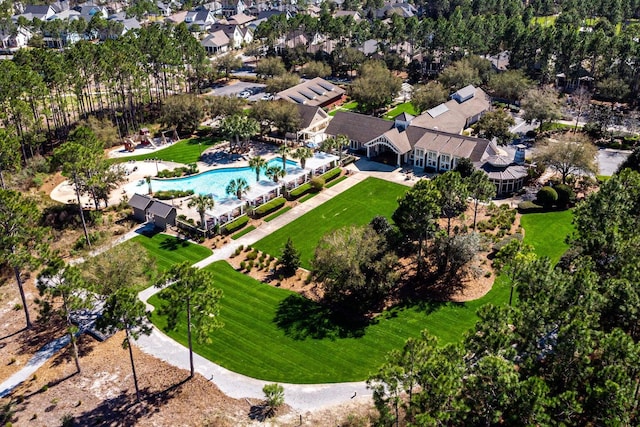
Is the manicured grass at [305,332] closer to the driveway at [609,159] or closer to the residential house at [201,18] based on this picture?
the driveway at [609,159]

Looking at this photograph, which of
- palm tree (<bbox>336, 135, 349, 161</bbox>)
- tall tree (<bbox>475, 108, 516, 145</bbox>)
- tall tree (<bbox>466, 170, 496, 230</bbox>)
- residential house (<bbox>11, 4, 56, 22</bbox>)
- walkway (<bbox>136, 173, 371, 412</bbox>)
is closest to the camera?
walkway (<bbox>136, 173, 371, 412</bbox>)

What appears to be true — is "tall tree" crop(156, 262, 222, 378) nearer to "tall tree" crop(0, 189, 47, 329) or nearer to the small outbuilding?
"tall tree" crop(0, 189, 47, 329)

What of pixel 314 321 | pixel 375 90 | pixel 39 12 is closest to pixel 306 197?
pixel 314 321

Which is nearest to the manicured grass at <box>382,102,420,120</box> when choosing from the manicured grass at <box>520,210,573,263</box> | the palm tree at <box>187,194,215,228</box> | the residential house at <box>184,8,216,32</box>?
the manicured grass at <box>520,210,573,263</box>

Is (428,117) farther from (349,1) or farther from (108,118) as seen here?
(349,1)

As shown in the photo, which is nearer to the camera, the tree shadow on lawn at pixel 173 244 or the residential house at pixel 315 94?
the tree shadow on lawn at pixel 173 244

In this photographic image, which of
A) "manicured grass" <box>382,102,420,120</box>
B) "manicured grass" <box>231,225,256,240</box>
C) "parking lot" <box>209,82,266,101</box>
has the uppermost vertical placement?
"parking lot" <box>209,82,266,101</box>

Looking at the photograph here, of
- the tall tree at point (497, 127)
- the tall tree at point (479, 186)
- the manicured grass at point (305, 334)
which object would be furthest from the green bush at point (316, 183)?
the tall tree at point (497, 127)
